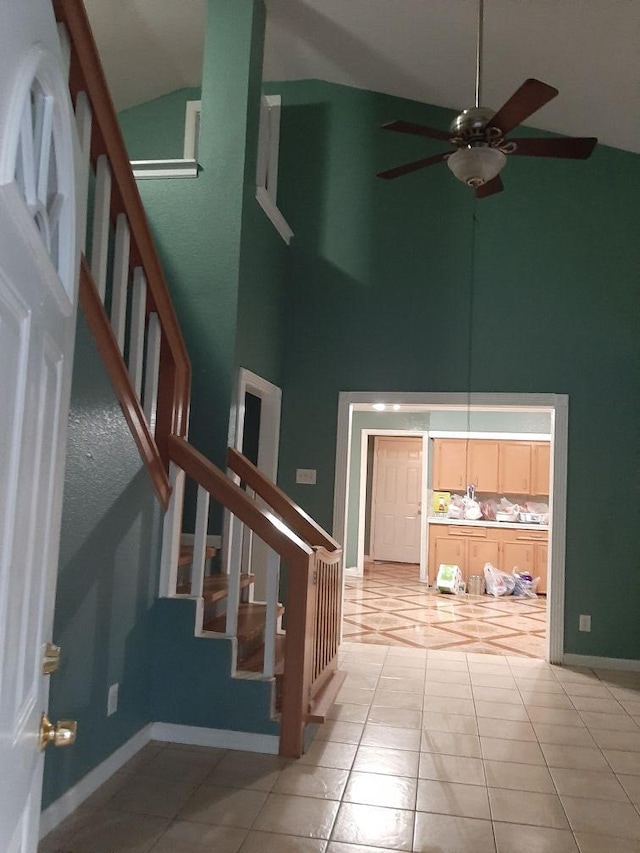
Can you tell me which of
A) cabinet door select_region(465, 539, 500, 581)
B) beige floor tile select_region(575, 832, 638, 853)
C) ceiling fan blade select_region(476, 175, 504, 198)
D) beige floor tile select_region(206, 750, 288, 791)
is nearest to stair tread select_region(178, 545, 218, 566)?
beige floor tile select_region(206, 750, 288, 791)

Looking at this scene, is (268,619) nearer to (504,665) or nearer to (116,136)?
(116,136)

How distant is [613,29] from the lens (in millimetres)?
4062

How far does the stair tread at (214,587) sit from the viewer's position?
143 inches

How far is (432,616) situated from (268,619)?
415cm

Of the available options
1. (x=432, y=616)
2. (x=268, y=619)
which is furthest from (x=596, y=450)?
(x=268, y=619)

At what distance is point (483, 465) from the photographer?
29.9ft

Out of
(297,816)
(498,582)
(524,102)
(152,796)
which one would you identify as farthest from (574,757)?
(498,582)

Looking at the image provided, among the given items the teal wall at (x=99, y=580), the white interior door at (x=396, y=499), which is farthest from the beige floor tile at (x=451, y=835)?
the white interior door at (x=396, y=499)

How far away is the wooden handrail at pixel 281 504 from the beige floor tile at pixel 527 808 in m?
1.67

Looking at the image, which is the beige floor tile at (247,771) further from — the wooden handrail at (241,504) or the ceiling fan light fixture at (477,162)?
the ceiling fan light fixture at (477,162)

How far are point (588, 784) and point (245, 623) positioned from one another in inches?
75.7

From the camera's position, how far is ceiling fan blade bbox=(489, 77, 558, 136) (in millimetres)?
2695

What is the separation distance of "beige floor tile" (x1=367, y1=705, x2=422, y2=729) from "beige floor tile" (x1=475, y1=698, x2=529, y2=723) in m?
0.41

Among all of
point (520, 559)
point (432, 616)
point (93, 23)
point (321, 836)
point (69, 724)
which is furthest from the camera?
point (520, 559)
